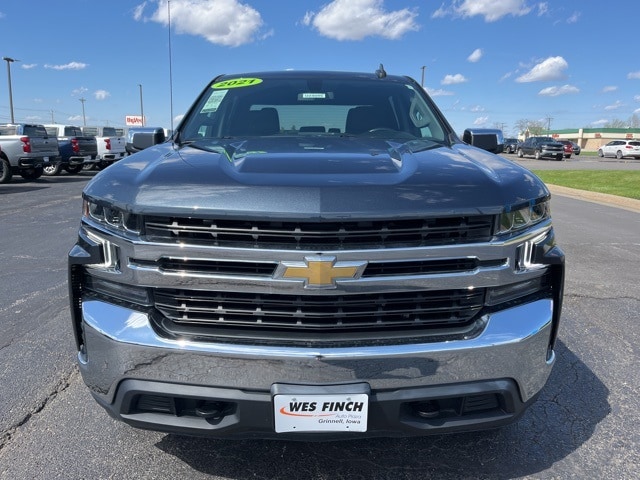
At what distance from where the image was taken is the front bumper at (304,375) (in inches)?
71.0

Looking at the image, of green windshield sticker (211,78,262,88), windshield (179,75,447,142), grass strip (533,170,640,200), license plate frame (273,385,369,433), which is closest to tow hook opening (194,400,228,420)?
license plate frame (273,385,369,433)

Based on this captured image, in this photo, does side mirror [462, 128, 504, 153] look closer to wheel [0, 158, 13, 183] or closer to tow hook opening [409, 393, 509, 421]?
tow hook opening [409, 393, 509, 421]

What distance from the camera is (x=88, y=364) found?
199cm

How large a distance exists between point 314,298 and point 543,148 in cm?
4066

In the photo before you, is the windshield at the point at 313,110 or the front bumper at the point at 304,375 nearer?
the front bumper at the point at 304,375

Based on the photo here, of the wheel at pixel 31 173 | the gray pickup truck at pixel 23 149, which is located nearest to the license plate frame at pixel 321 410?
the gray pickup truck at pixel 23 149

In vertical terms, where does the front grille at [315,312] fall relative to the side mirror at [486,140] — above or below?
below

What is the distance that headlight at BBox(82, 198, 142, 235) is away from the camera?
1.88 metres

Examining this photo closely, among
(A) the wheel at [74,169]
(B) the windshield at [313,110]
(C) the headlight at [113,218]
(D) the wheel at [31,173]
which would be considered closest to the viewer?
(C) the headlight at [113,218]

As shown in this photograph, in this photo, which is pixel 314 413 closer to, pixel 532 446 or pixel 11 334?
pixel 532 446

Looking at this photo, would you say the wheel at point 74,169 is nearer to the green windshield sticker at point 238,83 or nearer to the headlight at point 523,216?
the green windshield sticker at point 238,83

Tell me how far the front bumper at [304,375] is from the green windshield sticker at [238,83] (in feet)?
7.07

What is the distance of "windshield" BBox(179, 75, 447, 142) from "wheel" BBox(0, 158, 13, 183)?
15.3 metres

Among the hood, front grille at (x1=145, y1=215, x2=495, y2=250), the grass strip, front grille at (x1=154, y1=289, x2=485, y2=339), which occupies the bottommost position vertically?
the grass strip
